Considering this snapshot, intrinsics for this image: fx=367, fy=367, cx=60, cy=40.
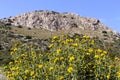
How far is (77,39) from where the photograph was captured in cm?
953

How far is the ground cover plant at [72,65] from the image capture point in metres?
8.86

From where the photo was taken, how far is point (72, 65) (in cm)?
872

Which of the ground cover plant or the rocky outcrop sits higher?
the rocky outcrop

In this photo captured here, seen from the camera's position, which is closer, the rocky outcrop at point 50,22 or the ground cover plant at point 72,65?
the ground cover plant at point 72,65

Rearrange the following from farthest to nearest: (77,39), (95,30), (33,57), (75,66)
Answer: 1. (95,30)
2. (33,57)
3. (77,39)
4. (75,66)

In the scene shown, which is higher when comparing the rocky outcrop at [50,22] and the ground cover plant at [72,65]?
the rocky outcrop at [50,22]

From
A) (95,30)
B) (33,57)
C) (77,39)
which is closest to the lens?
(77,39)

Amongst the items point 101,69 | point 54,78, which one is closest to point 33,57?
point 54,78

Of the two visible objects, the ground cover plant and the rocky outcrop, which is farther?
the rocky outcrop

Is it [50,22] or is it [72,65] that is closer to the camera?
[72,65]

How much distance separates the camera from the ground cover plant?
886cm

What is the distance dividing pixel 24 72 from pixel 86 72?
1.64 metres

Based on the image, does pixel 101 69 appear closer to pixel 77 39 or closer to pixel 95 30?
pixel 77 39

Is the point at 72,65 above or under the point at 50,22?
under
